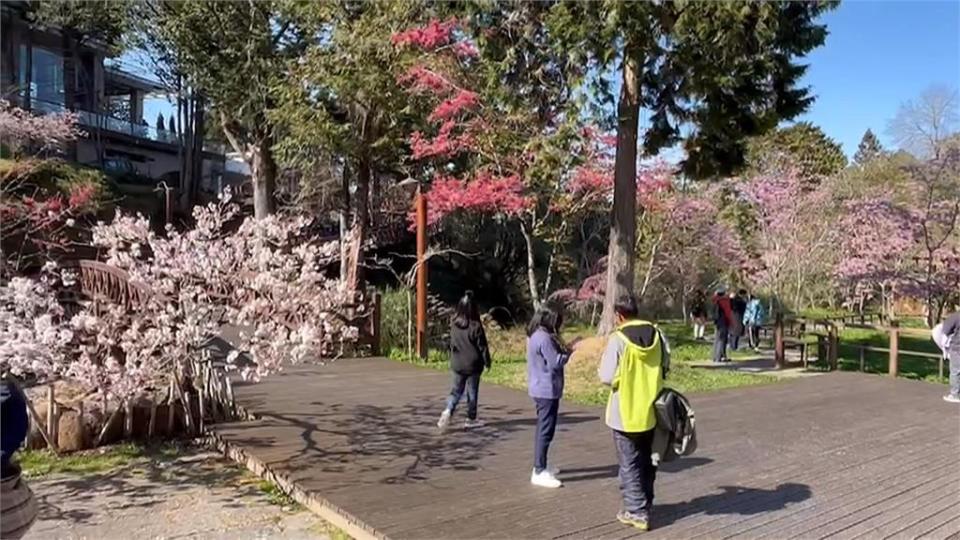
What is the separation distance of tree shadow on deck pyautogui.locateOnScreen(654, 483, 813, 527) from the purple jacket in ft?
3.34

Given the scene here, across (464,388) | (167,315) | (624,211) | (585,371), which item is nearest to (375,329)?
(585,371)

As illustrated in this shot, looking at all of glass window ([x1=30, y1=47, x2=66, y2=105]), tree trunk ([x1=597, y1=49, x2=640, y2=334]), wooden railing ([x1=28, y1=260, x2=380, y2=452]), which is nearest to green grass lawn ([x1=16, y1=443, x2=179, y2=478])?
wooden railing ([x1=28, y1=260, x2=380, y2=452])

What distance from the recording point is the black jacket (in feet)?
20.8

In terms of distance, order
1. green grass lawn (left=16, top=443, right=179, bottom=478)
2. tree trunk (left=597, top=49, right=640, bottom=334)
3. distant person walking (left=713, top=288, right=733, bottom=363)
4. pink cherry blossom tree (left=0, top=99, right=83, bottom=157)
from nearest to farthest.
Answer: green grass lawn (left=16, top=443, right=179, bottom=478)
tree trunk (left=597, top=49, right=640, bottom=334)
distant person walking (left=713, top=288, right=733, bottom=363)
pink cherry blossom tree (left=0, top=99, right=83, bottom=157)

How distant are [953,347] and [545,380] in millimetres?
6279

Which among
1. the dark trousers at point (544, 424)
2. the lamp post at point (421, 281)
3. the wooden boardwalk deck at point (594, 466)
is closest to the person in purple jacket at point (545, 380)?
the dark trousers at point (544, 424)

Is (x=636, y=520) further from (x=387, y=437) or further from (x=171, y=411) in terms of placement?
(x=171, y=411)

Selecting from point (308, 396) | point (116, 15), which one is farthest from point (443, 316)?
point (116, 15)

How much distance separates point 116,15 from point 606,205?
1433cm

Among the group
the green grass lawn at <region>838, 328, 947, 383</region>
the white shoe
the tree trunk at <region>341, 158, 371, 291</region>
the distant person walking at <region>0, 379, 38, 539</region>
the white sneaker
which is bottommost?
the green grass lawn at <region>838, 328, 947, 383</region>

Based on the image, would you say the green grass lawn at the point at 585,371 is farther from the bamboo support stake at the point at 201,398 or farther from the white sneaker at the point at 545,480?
the bamboo support stake at the point at 201,398

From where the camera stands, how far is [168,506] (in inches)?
186

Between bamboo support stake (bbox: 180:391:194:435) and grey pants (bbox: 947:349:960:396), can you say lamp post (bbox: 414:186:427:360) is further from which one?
grey pants (bbox: 947:349:960:396)

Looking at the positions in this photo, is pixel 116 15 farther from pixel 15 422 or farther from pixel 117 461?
pixel 15 422
